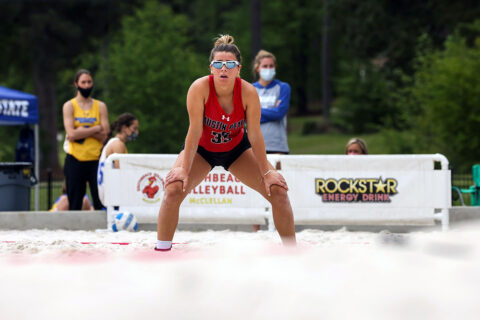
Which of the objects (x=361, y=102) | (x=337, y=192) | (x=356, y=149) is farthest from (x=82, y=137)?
(x=361, y=102)

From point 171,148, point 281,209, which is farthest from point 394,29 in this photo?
point 281,209

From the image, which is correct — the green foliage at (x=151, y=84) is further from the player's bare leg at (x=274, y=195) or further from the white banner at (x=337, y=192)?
the player's bare leg at (x=274, y=195)

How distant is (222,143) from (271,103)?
3.23 metres

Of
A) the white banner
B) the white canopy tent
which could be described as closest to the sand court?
the white banner

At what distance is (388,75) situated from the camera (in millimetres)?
36906

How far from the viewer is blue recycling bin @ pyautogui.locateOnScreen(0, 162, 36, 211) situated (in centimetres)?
1020

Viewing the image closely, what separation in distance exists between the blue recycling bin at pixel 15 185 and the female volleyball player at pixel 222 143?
216 inches

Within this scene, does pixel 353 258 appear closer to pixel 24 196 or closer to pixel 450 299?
pixel 450 299

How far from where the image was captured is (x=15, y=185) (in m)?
10.3

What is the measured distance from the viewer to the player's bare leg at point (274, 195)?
554 centimetres

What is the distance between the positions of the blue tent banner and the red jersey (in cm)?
780

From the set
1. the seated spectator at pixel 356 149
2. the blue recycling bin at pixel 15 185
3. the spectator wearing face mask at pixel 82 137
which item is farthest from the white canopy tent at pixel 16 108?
the seated spectator at pixel 356 149

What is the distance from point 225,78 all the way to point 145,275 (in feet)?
5.76

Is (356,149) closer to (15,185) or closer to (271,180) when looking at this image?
(271,180)
